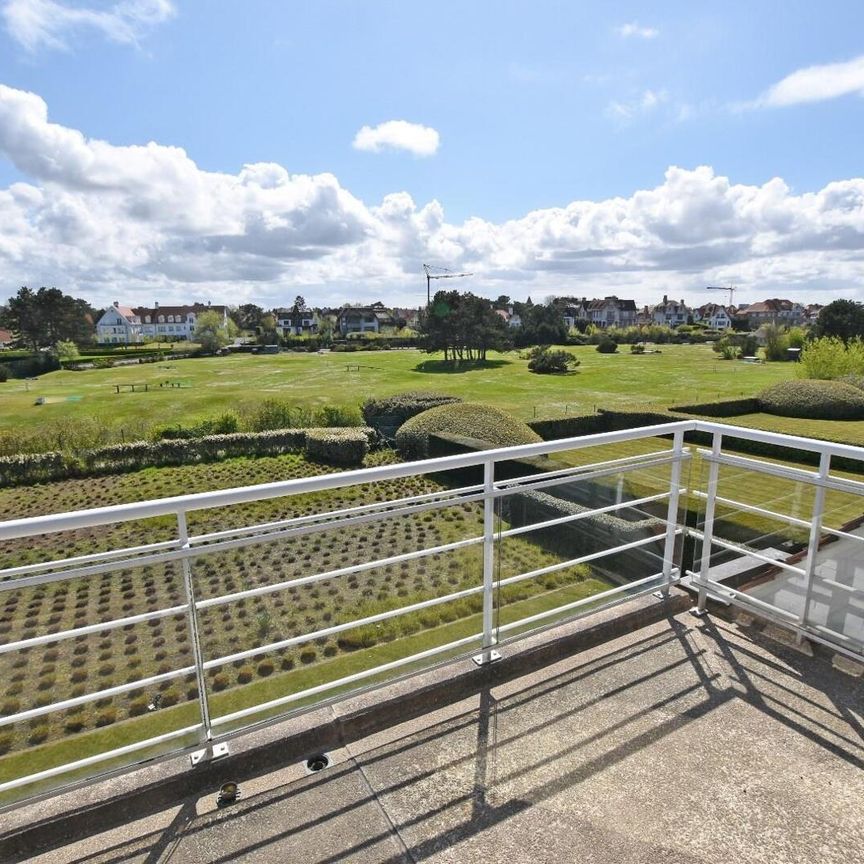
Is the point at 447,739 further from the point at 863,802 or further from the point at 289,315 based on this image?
the point at 289,315

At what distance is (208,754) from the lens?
8.23 feet

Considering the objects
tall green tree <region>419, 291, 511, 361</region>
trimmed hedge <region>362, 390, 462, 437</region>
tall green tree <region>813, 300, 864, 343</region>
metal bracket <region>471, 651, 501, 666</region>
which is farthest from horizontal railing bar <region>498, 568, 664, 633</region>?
tall green tree <region>813, 300, 864, 343</region>

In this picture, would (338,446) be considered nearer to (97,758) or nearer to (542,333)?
(97,758)

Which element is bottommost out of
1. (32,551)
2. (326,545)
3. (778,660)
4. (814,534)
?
(32,551)

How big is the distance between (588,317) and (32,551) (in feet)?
409

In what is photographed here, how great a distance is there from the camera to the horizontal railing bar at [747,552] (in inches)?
137

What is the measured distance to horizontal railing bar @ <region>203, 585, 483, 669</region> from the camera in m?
2.60

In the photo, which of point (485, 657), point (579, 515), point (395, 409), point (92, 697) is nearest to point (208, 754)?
point (92, 697)

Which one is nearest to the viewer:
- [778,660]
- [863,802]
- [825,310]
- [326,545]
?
[863,802]

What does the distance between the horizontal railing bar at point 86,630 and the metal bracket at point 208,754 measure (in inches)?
25.3

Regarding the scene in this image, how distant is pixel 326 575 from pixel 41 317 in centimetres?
8030

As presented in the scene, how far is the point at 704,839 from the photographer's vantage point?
217 cm

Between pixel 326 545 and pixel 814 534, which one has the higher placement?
pixel 326 545

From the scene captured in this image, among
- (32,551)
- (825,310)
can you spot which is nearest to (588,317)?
(825,310)
